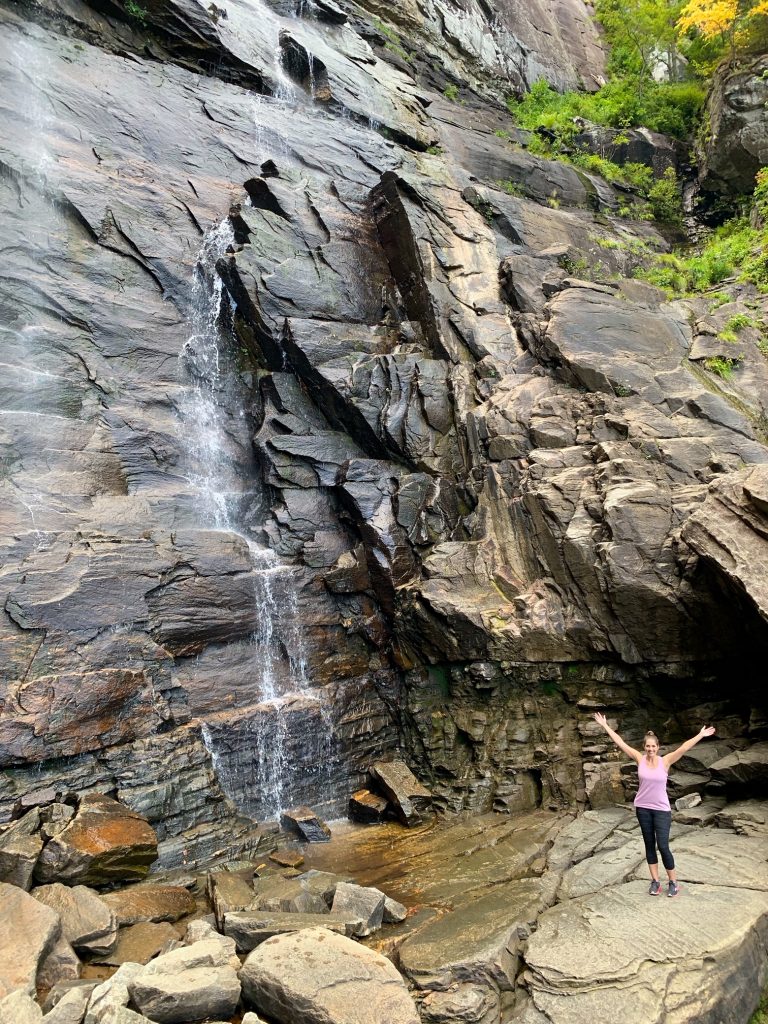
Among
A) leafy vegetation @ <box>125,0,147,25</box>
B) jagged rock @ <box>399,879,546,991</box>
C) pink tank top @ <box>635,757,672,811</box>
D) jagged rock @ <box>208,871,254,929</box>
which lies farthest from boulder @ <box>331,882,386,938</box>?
leafy vegetation @ <box>125,0,147,25</box>

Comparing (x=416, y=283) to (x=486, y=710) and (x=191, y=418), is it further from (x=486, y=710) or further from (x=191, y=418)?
(x=486, y=710)

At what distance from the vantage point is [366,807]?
1443cm

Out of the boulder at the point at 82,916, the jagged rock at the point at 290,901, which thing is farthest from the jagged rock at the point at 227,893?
the boulder at the point at 82,916

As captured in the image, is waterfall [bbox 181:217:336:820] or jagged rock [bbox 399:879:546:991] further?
waterfall [bbox 181:217:336:820]

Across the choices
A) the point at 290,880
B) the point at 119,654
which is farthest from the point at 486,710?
the point at 119,654

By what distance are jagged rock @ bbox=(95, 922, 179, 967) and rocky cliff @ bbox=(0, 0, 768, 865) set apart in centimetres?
247

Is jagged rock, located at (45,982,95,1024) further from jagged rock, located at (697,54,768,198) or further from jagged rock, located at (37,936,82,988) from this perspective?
jagged rock, located at (697,54,768,198)

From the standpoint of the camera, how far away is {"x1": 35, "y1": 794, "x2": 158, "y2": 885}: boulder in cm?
1029

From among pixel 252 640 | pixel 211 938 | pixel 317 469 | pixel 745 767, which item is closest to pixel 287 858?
pixel 211 938

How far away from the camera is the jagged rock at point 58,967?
842 cm

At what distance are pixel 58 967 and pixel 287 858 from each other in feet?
15.4

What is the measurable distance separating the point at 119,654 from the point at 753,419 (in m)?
14.4

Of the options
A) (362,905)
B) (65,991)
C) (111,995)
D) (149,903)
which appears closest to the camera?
(111,995)

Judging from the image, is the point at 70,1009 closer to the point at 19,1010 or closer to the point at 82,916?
the point at 19,1010
